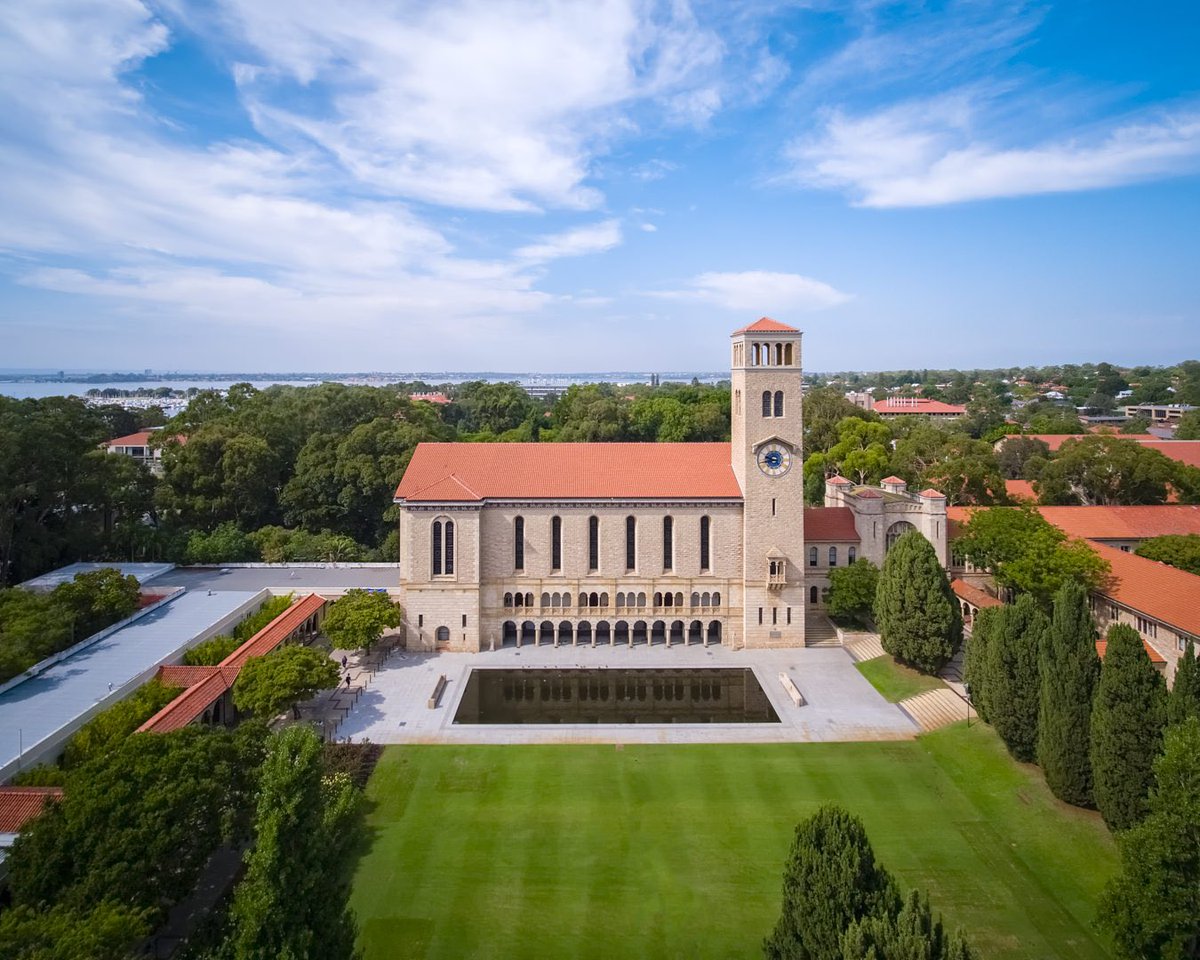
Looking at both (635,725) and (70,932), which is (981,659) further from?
(70,932)

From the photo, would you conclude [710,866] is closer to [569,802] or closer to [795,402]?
[569,802]

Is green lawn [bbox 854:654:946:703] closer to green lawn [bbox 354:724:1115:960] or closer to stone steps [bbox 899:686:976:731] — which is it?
stone steps [bbox 899:686:976:731]

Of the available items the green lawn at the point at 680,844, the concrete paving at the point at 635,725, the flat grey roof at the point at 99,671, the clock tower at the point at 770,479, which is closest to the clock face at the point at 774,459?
the clock tower at the point at 770,479

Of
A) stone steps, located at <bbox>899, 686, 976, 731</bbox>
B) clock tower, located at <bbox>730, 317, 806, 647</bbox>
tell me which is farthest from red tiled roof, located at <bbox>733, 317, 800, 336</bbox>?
stone steps, located at <bbox>899, 686, 976, 731</bbox>

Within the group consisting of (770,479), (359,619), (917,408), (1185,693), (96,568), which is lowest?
(359,619)

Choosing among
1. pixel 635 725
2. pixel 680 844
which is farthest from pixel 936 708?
pixel 680 844
